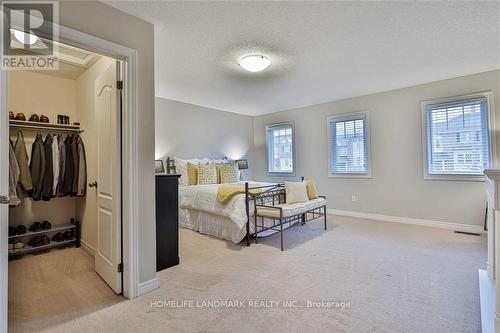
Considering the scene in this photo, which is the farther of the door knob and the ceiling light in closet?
the ceiling light in closet

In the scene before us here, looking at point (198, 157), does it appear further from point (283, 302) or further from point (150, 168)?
point (283, 302)

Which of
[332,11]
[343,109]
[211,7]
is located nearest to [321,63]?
[332,11]

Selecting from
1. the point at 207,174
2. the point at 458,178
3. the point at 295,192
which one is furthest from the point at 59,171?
the point at 458,178

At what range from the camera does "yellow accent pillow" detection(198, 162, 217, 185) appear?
15.4 feet

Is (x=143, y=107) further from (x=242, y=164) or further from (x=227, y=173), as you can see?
(x=242, y=164)

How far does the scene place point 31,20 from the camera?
158 cm

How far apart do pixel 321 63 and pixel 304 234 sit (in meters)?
2.50

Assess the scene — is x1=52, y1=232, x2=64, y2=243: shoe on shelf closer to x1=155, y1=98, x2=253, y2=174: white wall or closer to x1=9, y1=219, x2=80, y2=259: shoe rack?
x1=9, y1=219, x2=80, y2=259: shoe rack

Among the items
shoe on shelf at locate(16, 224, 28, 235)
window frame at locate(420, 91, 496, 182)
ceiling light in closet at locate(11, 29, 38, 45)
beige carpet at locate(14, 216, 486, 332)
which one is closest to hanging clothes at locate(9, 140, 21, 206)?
beige carpet at locate(14, 216, 486, 332)

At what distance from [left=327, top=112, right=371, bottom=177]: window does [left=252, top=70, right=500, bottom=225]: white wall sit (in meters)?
0.12

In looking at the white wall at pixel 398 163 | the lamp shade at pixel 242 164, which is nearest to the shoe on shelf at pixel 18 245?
the lamp shade at pixel 242 164

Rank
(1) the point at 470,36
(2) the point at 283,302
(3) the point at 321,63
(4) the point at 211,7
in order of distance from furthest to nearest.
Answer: (3) the point at 321,63 → (1) the point at 470,36 → (4) the point at 211,7 → (2) the point at 283,302

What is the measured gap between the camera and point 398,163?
451 cm

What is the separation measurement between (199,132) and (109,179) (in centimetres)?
353
